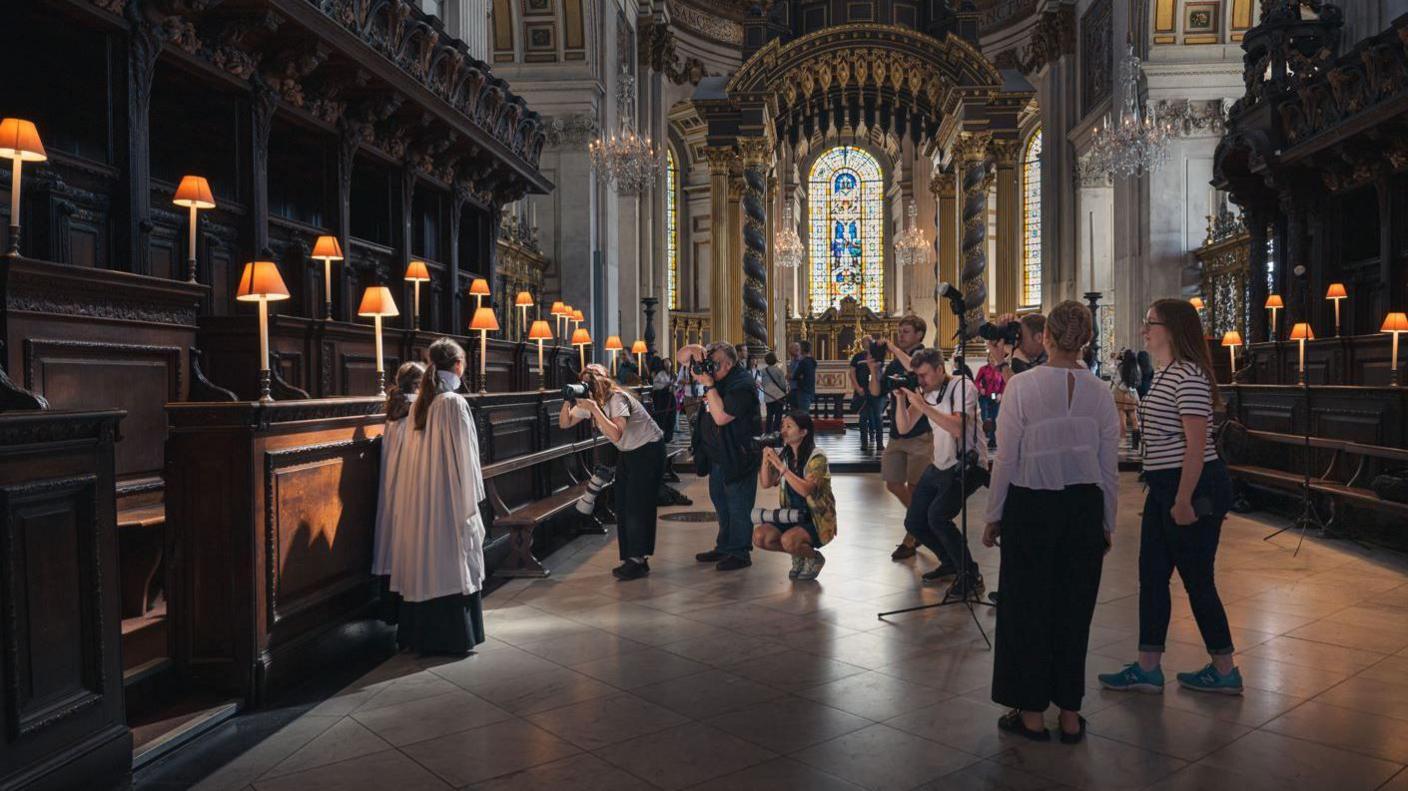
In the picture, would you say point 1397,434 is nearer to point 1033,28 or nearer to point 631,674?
point 631,674

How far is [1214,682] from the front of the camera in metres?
4.51

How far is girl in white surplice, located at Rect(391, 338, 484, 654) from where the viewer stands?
515cm

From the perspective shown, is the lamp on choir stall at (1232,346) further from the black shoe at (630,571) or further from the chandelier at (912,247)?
the chandelier at (912,247)

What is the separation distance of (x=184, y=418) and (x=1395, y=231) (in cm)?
1216

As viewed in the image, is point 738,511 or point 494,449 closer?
point 738,511

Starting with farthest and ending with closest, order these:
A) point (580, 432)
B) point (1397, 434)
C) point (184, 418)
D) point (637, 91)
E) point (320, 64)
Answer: point (637, 91) < point (580, 432) < point (320, 64) < point (1397, 434) < point (184, 418)

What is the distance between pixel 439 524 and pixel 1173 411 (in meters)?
3.75

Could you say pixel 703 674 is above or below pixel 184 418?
below

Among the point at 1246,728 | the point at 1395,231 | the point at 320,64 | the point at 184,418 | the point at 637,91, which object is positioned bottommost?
the point at 1246,728

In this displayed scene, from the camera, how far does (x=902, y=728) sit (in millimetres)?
4109

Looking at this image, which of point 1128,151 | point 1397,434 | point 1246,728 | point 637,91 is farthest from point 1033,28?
point 1246,728

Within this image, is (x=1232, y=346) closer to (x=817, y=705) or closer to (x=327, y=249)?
(x=817, y=705)

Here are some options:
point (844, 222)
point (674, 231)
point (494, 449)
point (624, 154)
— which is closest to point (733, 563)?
point (494, 449)

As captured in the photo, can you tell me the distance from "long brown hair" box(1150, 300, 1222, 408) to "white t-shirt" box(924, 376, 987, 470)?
2.13 metres
